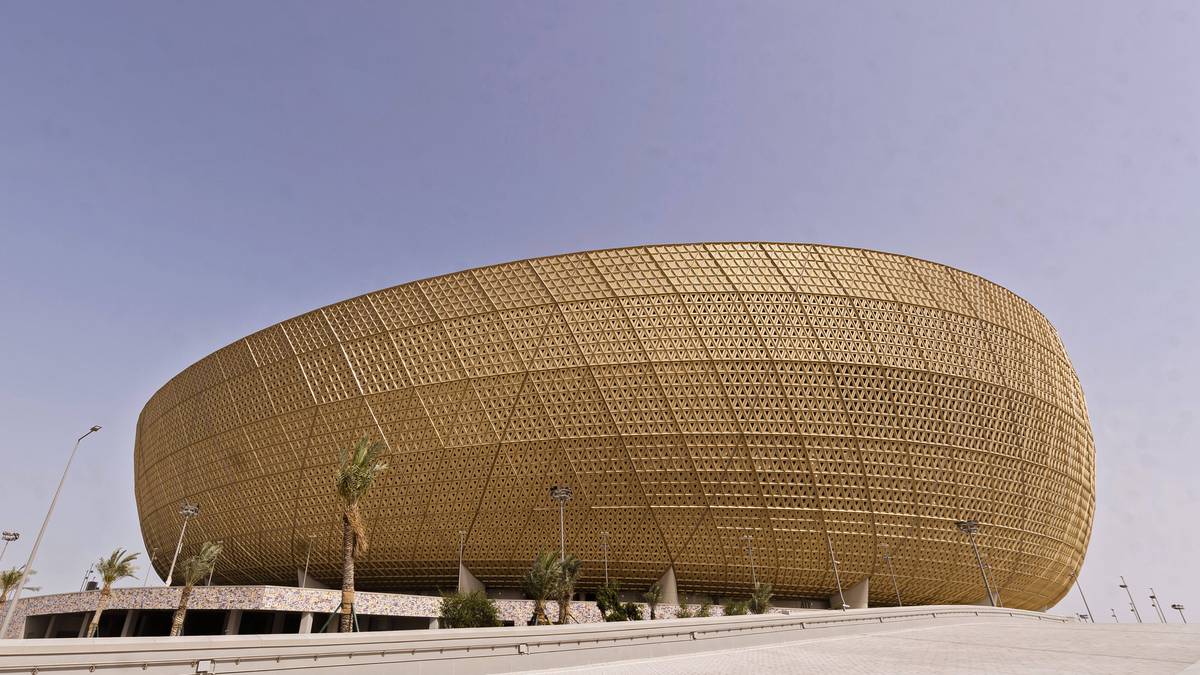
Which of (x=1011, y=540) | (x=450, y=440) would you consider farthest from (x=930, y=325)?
(x=450, y=440)

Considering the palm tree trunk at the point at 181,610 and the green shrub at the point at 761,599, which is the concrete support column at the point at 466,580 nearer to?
the palm tree trunk at the point at 181,610

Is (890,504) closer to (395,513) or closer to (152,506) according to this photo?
(395,513)

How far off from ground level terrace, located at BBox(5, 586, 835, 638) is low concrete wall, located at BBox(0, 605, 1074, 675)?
16.3 m

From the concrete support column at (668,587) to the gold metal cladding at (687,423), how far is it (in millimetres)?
751

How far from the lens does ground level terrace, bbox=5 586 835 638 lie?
27641 mm

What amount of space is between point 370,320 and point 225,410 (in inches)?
481

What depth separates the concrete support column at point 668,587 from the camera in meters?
32.3

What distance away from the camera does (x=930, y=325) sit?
34.0m

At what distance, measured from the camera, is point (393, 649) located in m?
7.96

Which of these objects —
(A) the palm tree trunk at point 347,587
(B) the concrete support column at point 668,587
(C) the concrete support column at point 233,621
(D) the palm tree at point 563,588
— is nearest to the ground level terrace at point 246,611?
(C) the concrete support column at point 233,621

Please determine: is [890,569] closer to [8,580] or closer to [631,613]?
[631,613]

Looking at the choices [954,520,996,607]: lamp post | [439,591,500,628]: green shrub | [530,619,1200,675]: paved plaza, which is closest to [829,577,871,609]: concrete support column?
[954,520,996,607]: lamp post

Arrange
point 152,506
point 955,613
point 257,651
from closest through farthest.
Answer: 1. point 257,651
2. point 955,613
3. point 152,506

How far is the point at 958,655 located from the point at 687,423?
2075 centimetres
